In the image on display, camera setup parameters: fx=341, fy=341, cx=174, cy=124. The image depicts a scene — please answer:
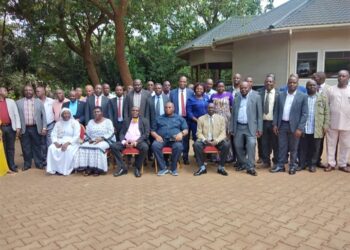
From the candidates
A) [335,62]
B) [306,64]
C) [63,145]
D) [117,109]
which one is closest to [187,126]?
[117,109]

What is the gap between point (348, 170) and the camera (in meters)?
6.86

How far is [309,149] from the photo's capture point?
707cm

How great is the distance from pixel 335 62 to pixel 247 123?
6934 millimetres

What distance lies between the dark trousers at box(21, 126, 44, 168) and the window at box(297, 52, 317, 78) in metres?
9.14

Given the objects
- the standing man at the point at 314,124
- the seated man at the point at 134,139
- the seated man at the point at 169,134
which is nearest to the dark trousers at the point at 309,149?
the standing man at the point at 314,124

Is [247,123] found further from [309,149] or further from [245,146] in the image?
[309,149]

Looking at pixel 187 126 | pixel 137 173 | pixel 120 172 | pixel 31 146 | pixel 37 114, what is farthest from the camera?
pixel 31 146

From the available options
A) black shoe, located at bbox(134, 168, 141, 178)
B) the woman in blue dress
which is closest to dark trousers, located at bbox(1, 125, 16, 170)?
black shoe, located at bbox(134, 168, 141, 178)

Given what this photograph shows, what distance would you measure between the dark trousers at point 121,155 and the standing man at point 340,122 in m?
3.76

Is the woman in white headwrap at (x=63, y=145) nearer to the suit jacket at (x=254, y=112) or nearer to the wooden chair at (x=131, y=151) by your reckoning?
the wooden chair at (x=131, y=151)

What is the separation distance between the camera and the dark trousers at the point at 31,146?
7781 millimetres

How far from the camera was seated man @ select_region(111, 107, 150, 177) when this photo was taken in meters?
7.07

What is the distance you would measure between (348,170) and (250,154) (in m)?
1.98

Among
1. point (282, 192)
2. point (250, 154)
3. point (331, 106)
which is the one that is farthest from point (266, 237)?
point (331, 106)
